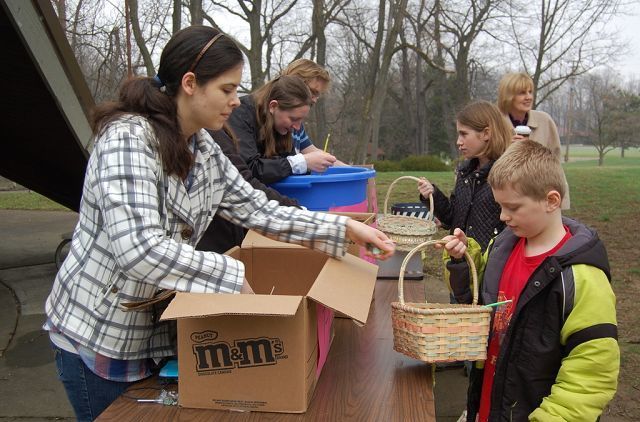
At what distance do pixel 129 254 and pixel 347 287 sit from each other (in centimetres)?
58

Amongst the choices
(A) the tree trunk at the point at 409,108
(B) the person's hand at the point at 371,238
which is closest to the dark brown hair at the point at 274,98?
(B) the person's hand at the point at 371,238

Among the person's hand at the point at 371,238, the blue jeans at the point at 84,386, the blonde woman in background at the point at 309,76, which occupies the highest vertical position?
the blonde woman in background at the point at 309,76

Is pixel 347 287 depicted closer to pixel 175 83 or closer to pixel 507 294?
pixel 507 294

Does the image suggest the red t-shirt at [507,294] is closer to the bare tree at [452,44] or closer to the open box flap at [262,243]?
the open box flap at [262,243]

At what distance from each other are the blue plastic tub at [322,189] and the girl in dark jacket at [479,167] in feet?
1.53

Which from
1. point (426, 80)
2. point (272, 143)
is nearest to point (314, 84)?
point (272, 143)

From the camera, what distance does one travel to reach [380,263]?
9.48 feet

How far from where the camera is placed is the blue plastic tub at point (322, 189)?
2.46 meters

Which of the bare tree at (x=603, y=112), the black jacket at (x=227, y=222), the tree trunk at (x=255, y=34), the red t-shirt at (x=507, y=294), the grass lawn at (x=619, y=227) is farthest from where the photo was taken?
the bare tree at (x=603, y=112)

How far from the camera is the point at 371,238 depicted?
177cm

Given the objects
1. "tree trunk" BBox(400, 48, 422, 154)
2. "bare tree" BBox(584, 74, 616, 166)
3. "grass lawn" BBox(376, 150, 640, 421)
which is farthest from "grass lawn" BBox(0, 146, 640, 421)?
"bare tree" BBox(584, 74, 616, 166)

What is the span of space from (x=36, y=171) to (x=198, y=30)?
426cm

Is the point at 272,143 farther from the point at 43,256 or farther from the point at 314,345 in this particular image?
the point at 43,256

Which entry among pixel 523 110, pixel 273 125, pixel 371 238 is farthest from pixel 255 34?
pixel 371 238
